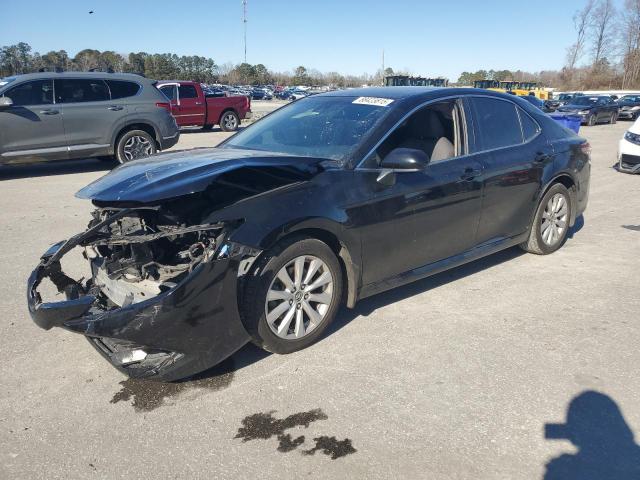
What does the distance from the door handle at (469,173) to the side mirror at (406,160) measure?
0.80 m

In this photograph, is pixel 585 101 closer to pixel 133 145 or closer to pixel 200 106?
pixel 200 106

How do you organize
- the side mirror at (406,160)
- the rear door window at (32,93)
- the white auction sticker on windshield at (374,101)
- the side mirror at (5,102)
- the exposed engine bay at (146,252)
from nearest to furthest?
the exposed engine bay at (146,252), the side mirror at (406,160), the white auction sticker on windshield at (374,101), the side mirror at (5,102), the rear door window at (32,93)

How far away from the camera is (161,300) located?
9.39 ft

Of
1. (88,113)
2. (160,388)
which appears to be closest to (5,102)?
(88,113)

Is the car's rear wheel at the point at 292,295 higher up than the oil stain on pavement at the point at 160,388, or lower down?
higher up

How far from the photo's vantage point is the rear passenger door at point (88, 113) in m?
10.1

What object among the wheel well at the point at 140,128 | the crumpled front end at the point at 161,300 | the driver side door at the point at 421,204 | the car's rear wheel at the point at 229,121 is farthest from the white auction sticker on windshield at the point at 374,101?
the car's rear wheel at the point at 229,121

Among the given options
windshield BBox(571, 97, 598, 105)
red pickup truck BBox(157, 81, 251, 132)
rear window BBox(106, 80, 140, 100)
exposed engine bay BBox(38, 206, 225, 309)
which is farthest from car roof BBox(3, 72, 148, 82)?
windshield BBox(571, 97, 598, 105)

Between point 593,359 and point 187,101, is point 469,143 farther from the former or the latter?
point 187,101

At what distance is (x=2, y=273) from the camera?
5070 mm

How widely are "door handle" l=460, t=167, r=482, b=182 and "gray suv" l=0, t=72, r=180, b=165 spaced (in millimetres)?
8268

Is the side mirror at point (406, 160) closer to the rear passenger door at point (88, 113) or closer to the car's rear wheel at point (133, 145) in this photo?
the car's rear wheel at point (133, 145)

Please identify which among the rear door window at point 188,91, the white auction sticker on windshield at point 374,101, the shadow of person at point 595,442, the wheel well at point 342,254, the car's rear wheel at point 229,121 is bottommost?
the shadow of person at point 595,442

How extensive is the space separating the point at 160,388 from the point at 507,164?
348 centimetres
